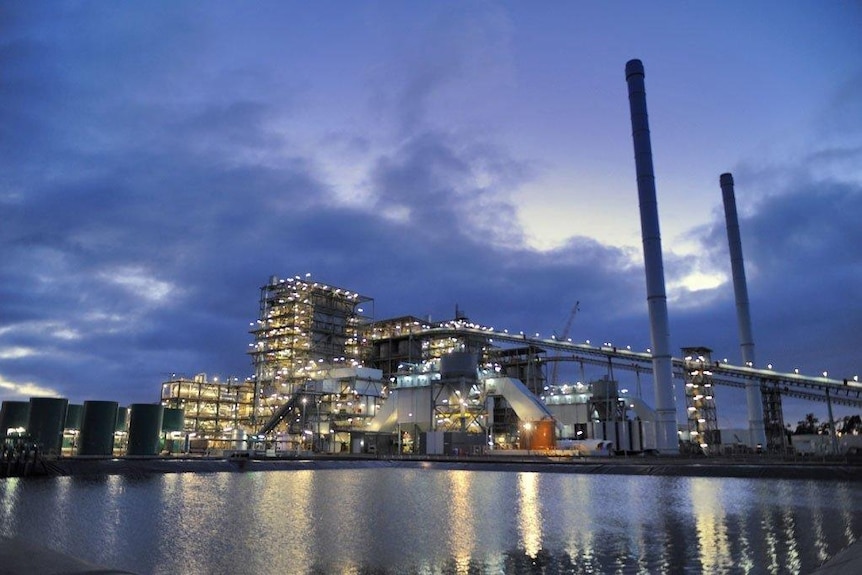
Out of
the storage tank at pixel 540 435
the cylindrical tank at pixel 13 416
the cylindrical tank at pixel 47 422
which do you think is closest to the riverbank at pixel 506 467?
the cylindrical tank at pixel 47 422

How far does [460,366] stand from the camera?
259ft

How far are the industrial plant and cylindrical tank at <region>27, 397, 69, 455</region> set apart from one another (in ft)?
0.36

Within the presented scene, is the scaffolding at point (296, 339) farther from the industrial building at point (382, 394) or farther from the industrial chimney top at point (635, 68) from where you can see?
the industrial chimney top at point (635, 68)

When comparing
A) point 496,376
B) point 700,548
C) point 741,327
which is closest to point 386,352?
point 496,376

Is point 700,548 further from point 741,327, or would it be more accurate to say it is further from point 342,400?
point 741,327

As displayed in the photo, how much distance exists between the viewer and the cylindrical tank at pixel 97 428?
5450cm

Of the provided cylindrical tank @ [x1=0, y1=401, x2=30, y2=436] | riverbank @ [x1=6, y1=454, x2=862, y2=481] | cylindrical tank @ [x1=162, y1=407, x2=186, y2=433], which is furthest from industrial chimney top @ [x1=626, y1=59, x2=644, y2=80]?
cylindrical tank @ [x1=0, y1=401, x2=30, y2=436]

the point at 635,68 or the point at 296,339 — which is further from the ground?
the point at 635,68

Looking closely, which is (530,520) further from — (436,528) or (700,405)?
(700,405)

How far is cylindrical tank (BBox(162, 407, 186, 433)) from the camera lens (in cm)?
7031

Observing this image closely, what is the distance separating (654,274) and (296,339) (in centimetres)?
5794

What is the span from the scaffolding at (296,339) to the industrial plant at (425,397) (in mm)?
238

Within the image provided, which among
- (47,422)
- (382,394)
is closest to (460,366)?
(382,394)

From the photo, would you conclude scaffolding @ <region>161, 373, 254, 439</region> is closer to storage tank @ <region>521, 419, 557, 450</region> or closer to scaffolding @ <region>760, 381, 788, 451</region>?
storage tank @ <region>521, 419, 557, 450</region>
